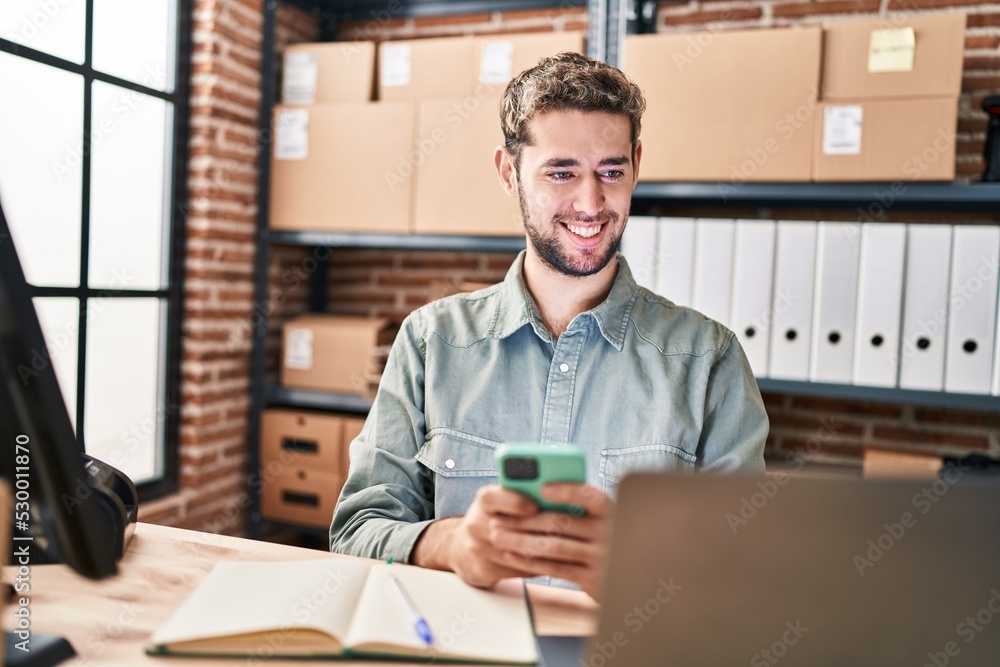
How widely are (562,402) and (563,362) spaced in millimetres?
66

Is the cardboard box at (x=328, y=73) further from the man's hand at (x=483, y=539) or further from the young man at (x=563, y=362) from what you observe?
the man's hand at (x=483, y=539)

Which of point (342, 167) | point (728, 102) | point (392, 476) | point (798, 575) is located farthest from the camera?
point (342, 167)

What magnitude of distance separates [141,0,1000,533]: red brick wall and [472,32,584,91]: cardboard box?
38cm

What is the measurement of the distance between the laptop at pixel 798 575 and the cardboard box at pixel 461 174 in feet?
5.85

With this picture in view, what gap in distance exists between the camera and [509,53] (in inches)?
90.0

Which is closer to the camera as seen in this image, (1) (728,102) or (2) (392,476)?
(2) (392,476)

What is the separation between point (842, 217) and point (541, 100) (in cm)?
138

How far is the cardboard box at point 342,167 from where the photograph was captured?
239cm

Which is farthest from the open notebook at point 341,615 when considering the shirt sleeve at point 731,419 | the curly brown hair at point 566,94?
the curly brown hair at point 566,94

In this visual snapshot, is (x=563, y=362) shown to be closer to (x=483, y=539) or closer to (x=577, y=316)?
(x=577, y=316)

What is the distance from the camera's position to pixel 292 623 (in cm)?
67

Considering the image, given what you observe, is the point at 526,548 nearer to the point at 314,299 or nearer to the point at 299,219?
the point at 299,219

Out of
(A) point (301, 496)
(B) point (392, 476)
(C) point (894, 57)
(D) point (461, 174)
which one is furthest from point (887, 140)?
(A) point (301, 496)

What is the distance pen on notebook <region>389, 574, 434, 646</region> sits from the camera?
0.67 meters
